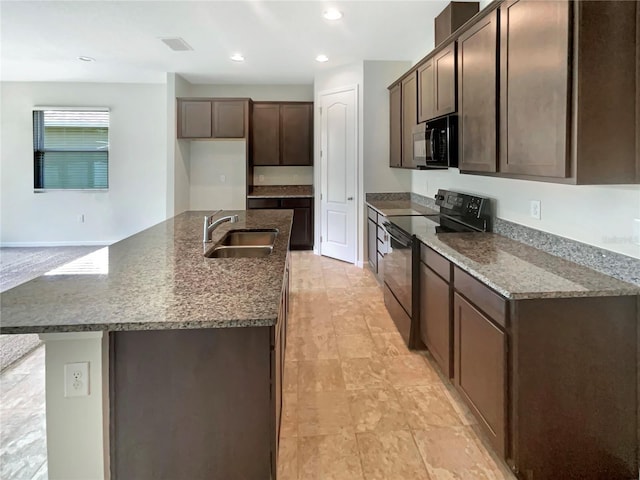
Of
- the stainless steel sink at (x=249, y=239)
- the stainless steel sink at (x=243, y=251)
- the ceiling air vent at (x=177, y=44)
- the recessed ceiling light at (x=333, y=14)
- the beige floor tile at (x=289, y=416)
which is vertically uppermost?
the ceiling air vent at (x=177, y=44)

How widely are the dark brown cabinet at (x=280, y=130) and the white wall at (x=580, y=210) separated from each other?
13.1 ft

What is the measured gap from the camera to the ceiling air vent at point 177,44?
4488 millimetres

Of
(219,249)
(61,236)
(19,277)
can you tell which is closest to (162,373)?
(219,249)

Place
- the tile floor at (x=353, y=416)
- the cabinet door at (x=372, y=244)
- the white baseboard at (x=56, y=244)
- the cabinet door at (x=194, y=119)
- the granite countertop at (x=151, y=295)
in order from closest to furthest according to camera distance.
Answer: the granite countertop at (x=151, y=295) → the tile floor at (x=353, y=416) → the cabinet door at (x=372, y=244) → the cabinet door at (x=194, y=119) → the white baseboard at (x=56, y=244)

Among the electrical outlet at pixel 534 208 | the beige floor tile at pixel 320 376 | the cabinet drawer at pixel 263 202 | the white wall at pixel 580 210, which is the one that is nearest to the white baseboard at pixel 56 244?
the cabinet drawer at pixel 263 202

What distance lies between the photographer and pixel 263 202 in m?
6.43

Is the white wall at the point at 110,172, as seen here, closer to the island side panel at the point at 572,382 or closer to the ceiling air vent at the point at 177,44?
the ceiling air vent at the point at 177,44

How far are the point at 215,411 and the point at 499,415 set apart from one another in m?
1.15

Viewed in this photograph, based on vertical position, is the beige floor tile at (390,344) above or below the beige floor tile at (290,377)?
above

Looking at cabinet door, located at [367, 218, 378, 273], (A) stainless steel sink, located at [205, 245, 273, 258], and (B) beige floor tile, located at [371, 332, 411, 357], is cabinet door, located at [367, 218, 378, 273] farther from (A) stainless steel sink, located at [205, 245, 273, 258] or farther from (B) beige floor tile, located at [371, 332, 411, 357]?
(A) stainless steel sink, located at [205, 245, 273, 258]

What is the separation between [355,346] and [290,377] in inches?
25.5

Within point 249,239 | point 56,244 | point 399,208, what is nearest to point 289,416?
point 249,239

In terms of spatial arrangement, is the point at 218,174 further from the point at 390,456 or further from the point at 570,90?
the point at 570,90

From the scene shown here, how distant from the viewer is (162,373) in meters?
1.38
